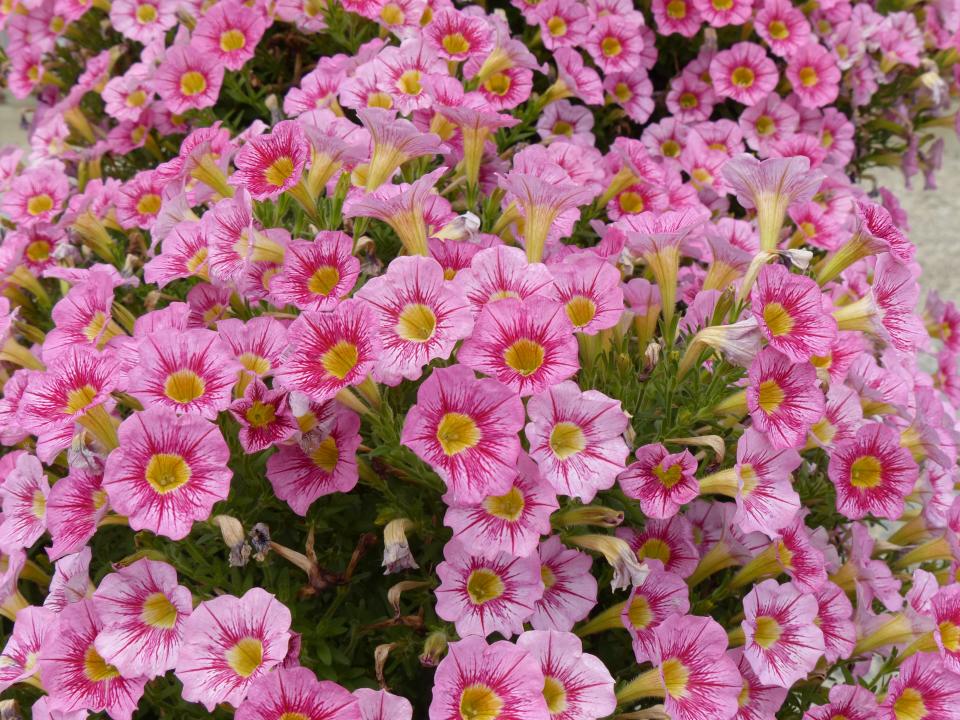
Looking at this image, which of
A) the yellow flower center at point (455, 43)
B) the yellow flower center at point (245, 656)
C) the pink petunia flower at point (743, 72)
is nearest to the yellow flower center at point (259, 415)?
the yellow flower center at point (245, 656)

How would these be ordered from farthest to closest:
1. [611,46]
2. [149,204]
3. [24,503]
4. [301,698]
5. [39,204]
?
[611,46] → [39,204] → [149,204] → [24,503] → [301,698]

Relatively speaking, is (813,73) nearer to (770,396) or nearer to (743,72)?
(743,72)

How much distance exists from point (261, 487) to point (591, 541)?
0.64 metres

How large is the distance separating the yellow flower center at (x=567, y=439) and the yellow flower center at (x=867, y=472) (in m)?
0.68

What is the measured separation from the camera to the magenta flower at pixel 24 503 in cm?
168

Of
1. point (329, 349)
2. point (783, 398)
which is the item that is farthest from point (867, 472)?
point (329, 349)

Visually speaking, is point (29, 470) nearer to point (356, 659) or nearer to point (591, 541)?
point (356, 659)

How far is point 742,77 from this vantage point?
9.82 feet

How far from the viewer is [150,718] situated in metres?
1.87

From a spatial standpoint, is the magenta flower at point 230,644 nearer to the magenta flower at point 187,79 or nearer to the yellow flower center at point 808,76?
the magenta flower at point 187,79

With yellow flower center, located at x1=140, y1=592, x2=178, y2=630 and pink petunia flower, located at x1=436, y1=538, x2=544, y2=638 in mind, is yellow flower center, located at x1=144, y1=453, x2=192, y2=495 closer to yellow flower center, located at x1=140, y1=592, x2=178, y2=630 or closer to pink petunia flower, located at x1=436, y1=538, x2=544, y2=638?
yellow flower center, located at x1=140, y1=592, x2=178, y2=630

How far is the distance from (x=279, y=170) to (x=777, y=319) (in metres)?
1.00

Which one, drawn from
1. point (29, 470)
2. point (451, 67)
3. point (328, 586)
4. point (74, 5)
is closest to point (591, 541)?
point (328, 586)

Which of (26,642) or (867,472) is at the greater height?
(867,472)
